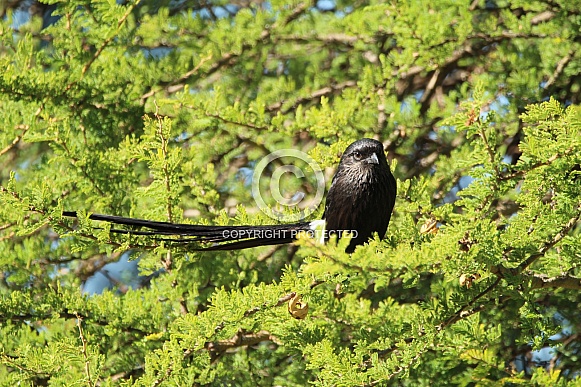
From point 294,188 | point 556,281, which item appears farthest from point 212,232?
point 556,281

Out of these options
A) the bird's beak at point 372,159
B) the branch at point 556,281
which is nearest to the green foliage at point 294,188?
the branch at point 556,281

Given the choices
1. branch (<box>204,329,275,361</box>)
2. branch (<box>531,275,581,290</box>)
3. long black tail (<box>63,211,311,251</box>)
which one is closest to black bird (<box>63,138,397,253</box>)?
long black tail (<box>63,211,311,251</box>)

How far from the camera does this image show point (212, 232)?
8.00 ft

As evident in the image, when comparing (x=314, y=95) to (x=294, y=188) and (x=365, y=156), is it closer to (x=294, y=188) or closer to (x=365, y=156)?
(x=294, y=188)

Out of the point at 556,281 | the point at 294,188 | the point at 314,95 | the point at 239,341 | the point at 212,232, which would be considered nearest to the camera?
the point at 556,281

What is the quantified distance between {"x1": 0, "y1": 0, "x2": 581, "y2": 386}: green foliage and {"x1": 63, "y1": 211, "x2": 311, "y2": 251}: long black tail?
4 cm

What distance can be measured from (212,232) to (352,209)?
509 millimetres

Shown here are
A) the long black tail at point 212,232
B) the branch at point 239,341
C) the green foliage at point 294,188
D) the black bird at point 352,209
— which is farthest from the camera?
the branch at point 239,341

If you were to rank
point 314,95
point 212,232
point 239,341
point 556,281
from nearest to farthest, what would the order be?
point 556,281 → point 212,232 → point 239,341 → point 314,95

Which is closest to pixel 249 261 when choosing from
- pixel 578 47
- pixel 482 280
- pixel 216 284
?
pixel 216 284

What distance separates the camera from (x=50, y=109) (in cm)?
293

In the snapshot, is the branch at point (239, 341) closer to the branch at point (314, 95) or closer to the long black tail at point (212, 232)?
the long black tail at point (212, 232)

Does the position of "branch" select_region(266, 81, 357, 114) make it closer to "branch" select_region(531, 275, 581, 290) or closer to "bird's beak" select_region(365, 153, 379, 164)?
"bird's beak" select_region(365, 153, 379, 164)

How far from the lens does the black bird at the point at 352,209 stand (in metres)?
2.47
